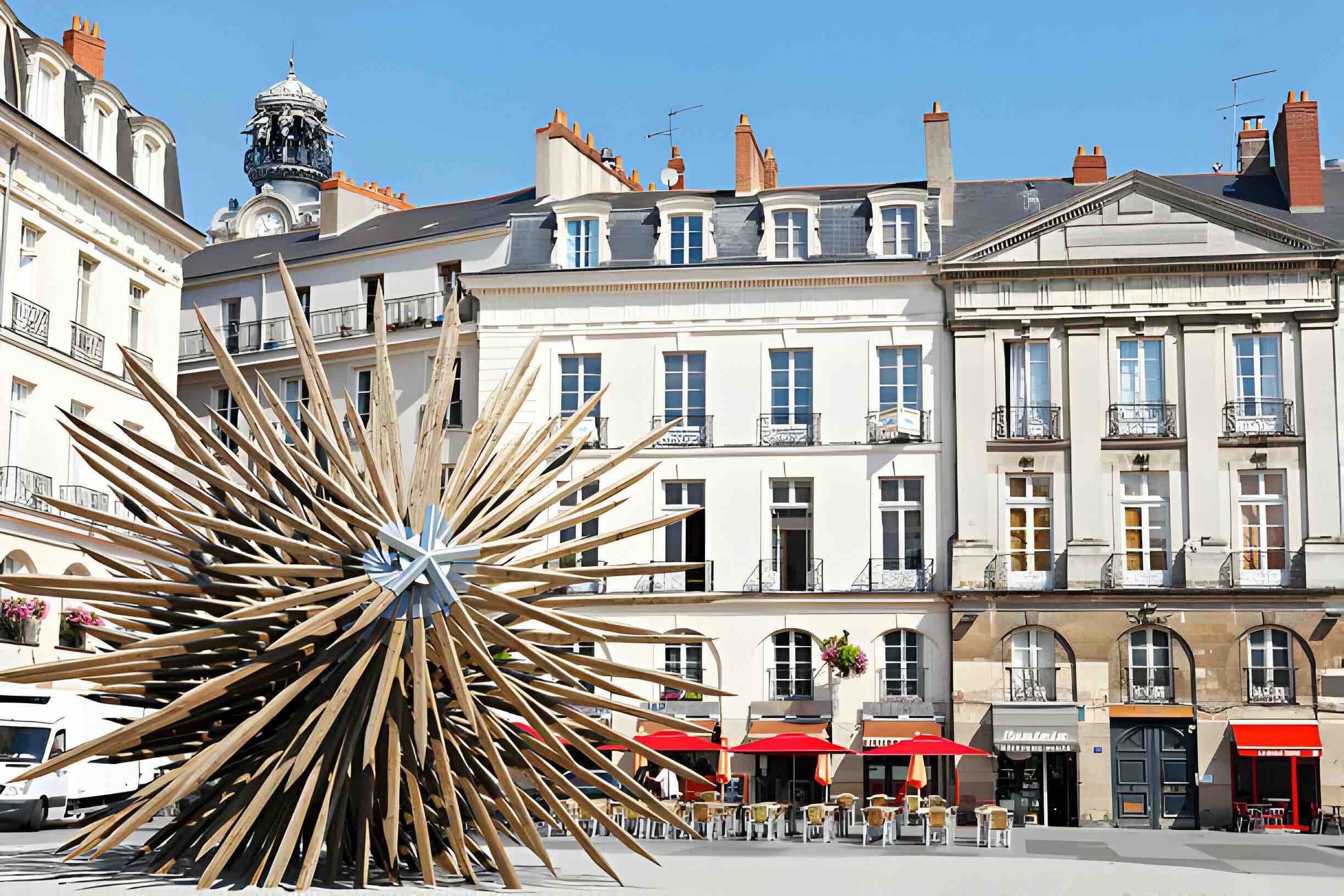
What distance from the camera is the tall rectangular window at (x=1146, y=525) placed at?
126 ft

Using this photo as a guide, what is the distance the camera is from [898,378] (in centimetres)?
4038

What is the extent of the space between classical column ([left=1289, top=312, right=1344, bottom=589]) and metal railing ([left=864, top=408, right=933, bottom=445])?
A: 27.6 feet

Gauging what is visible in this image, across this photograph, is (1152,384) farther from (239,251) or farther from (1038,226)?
(239,251)

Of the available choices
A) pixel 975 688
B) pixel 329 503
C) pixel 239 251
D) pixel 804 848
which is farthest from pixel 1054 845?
pixel 239 251

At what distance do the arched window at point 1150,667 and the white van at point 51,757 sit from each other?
69.5 feet

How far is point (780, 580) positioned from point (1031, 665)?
20.0 feet

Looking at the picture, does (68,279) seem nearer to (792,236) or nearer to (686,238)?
(686,238)

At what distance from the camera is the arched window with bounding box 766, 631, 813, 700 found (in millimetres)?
39094

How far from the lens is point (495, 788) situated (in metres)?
15.6

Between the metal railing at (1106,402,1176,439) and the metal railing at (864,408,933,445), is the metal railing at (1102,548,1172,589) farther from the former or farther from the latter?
the metal railing at (864,408,933,445)

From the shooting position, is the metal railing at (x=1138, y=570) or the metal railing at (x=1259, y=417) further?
the metal railing at (x=1259, y=417)

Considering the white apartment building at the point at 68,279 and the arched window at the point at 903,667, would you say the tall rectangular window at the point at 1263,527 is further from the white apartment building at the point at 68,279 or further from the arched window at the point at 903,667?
the white apartment building at the point at 68,279

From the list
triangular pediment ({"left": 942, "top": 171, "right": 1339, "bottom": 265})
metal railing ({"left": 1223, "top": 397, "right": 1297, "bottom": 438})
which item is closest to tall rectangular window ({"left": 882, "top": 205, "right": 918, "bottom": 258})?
triangular pediment ({"left": 942, "top": 171, "right": 1339, "bottom": 265})

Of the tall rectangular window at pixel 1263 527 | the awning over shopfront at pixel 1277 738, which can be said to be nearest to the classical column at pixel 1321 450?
the tall rectangular window at pixel 1263 527
